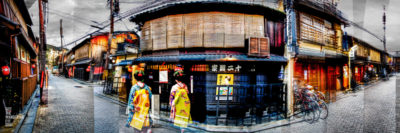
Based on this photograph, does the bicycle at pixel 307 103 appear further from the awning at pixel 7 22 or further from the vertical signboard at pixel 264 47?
the awning at pixel 7 22

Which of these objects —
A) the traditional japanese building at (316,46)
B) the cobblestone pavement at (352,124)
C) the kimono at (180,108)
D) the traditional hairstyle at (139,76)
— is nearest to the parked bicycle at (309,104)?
the cobblestone pavement at (352,124)

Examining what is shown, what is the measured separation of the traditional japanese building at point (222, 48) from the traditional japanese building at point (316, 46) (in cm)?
112

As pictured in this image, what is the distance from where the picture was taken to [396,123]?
702 centimetres

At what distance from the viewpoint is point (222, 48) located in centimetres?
958

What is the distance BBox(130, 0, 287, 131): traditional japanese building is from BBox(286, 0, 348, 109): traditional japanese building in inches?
43.9

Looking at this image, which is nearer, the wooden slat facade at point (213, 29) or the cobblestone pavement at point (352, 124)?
the cobblestone pavement at point (352, 124)

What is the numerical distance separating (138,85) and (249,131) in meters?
4.37

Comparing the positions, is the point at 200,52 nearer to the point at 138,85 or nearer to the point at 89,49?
the point at 138,85

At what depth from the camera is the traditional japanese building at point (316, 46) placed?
9.12 meters

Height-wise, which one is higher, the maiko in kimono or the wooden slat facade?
the wooden slat facade

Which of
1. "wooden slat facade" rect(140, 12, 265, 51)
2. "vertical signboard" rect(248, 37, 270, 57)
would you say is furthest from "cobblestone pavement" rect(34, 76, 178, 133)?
"vertical signboard" rect(248, 37, 270, 57)

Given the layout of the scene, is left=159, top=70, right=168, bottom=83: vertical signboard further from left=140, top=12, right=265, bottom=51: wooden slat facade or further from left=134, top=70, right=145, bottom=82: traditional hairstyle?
left=134, top=70, right=145, bottom=82: traditional hairstyle

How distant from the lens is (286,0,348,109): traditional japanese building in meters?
9.12

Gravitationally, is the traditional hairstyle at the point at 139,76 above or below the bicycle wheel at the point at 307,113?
above
